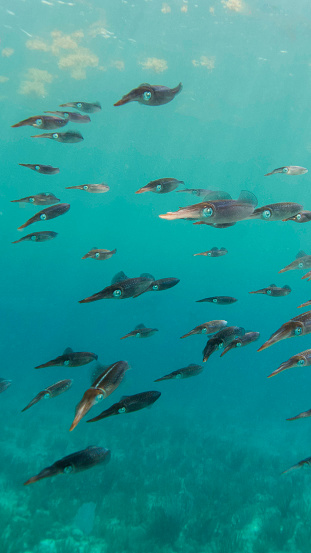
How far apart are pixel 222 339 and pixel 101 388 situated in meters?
2.01

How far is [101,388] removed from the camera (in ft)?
8.91

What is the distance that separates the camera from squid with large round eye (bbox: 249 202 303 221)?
3303 mm

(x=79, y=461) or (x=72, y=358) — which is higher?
(x=72, y=358)

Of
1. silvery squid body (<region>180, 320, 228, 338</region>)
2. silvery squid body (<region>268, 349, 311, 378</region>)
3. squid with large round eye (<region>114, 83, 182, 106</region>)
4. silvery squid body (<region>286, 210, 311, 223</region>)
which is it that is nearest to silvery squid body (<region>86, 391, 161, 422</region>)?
silvery squid body (<region>180, 320, 228, 338</region>)

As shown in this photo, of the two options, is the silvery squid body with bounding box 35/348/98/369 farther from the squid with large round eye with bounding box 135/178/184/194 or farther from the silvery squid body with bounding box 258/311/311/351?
the silvery squid body with bounding box 258/311/311/351

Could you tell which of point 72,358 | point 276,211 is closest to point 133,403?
point 72,358

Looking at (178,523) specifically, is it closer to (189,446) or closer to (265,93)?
(189,446)

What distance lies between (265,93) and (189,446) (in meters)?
31.2

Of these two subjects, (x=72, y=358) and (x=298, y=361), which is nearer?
(x=298, y=361)

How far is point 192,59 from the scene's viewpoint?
28.7 meters

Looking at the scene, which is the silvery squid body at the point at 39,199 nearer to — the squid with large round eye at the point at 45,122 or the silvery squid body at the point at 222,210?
the squid with large round eye at the point at 45,122

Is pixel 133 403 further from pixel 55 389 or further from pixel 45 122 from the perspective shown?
pixel 45 122

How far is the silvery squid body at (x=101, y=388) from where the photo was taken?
2301 mm

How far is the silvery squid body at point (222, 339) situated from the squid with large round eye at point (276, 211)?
5.27ft
